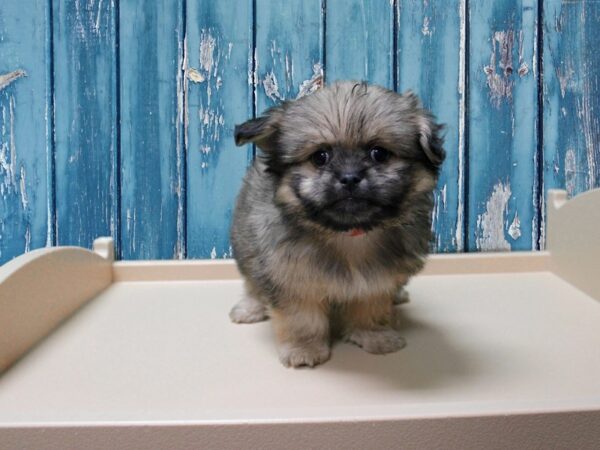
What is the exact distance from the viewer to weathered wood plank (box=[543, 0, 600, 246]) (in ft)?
6.54

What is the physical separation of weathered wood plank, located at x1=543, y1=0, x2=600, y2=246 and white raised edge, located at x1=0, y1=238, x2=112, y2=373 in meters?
1.58

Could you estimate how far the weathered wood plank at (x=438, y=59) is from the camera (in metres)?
1.97

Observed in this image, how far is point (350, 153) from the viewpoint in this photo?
1186mm

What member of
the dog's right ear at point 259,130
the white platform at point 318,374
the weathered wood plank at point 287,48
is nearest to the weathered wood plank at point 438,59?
the weathered wood plank at point 287,48

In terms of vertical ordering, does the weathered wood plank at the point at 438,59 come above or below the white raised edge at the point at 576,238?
above

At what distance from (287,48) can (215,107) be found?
0.31 m

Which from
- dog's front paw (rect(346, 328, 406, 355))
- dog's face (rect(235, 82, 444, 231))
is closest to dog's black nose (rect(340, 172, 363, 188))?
dog's face (rect(235, 82, 444, 231))

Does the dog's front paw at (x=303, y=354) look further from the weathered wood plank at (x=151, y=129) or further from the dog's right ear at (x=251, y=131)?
the weathered wood plank at (x=151, y=129)

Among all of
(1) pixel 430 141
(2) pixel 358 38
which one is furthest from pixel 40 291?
(2) pixel 358 38

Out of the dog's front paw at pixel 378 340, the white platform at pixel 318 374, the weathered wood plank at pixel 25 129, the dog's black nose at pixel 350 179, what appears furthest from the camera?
the weathered wood plank at pixel 25 129


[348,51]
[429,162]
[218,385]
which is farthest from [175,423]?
[348,51]

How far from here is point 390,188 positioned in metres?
1.18

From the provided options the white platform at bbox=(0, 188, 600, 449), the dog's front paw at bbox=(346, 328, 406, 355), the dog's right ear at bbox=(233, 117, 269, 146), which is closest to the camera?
the white platform at bbox=(0, 188, 600, 449)

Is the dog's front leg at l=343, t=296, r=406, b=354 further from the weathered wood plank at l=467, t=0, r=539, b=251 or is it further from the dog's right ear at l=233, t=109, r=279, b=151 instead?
the weathered wood plank at l=467, t=0, r=539, b=251
